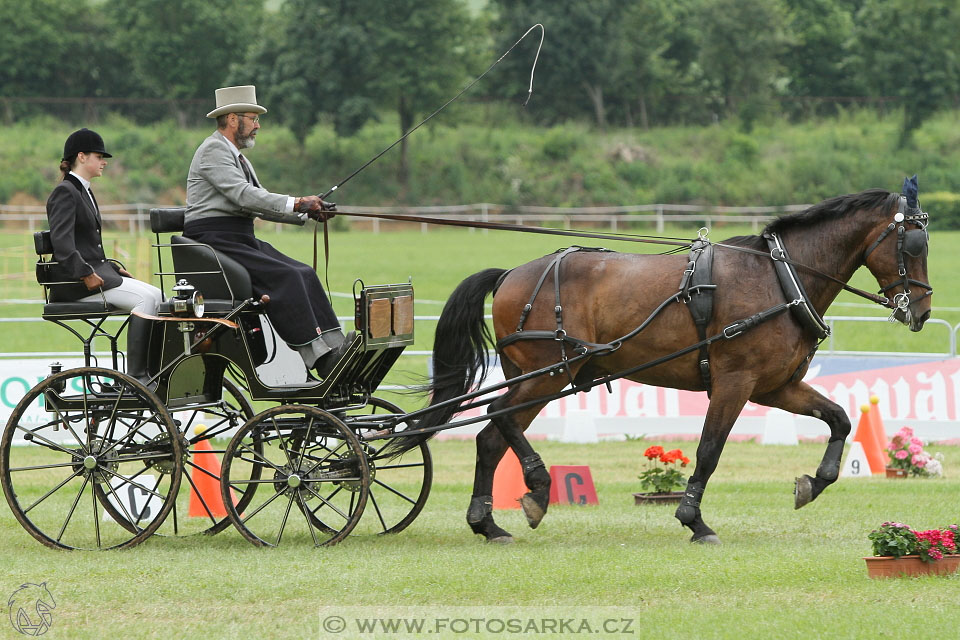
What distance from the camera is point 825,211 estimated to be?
311 inches

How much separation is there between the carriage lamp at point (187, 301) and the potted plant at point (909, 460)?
6615 millimetres

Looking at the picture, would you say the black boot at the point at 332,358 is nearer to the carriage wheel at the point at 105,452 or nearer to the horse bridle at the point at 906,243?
the carriage wheel at the point at 105,452

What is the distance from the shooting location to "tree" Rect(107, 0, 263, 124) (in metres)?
55.8

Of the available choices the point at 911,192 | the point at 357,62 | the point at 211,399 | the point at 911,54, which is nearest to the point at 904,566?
the point at 911,192

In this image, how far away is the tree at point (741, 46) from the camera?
56.0 m

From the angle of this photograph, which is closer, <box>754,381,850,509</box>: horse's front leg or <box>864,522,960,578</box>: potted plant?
<box>864,522,960,578</box>: potted plant

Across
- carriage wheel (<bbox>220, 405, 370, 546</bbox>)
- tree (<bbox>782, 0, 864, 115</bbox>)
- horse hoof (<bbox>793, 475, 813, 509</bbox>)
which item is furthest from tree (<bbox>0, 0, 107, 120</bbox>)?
horse hoof (<bbox>793, 475, 813, 509</bbox>)

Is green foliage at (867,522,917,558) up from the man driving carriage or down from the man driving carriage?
down

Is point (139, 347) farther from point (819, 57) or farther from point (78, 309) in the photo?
point (819, 57)

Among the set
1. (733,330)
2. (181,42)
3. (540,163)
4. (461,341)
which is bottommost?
(461,341)

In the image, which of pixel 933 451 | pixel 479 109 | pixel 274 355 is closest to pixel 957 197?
pixel 479 109

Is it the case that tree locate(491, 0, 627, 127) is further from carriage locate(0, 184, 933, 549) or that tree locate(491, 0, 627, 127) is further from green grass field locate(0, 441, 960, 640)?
green grass field locate(0, 441, 960, 640)

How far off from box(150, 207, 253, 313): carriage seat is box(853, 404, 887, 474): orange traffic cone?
6.39 metres

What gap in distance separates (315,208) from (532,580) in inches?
92.7
